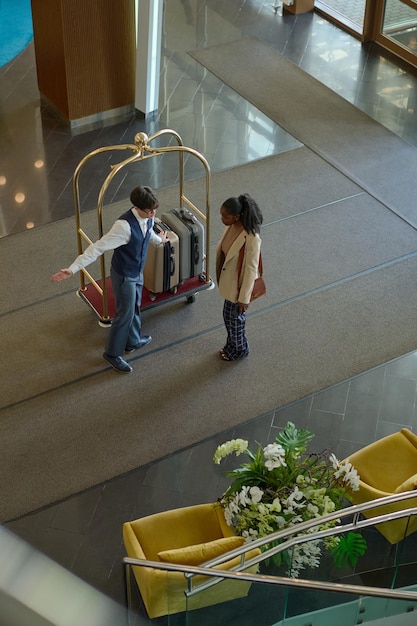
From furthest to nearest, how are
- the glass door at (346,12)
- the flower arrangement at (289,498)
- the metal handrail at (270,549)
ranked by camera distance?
1. the glass door at (346,12)
2. the flower arrangement at (289,498)
3. the metal handrail at (270,549)

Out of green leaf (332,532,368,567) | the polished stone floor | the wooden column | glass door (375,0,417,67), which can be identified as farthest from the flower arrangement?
glass door (375,0,417,67)

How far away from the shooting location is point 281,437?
A: 4.90 metres

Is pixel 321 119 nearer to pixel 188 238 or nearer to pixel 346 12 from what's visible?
pixel 346 12

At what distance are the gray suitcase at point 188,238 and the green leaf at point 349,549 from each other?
276 centimetres

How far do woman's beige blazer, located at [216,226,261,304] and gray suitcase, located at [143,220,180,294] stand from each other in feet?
1.63

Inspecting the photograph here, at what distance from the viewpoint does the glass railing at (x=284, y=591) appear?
3.89 m

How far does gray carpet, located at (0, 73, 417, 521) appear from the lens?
5.85 m

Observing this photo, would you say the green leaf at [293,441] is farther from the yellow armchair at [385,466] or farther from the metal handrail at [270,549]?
the metal handrail at [270,549]

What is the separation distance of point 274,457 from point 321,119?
5.61 metres

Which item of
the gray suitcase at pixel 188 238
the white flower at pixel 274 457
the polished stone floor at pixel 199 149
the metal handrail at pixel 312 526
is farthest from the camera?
the gray suitcase at pixel 188 238

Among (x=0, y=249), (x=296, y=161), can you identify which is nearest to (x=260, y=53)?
(x=296, y=161)

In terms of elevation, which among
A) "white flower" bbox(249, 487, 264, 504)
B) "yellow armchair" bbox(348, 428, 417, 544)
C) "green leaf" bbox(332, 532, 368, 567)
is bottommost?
"yellow armchair" bbox(348, 428, 417, 544)

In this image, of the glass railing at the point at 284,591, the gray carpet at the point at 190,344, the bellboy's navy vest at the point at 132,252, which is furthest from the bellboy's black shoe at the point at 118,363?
the glass railing at the point at 284,591

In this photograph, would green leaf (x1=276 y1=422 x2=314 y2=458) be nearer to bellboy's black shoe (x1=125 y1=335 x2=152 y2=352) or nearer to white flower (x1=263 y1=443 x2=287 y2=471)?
white flower (x1=263 y1=443 x2=287 y2=471)
